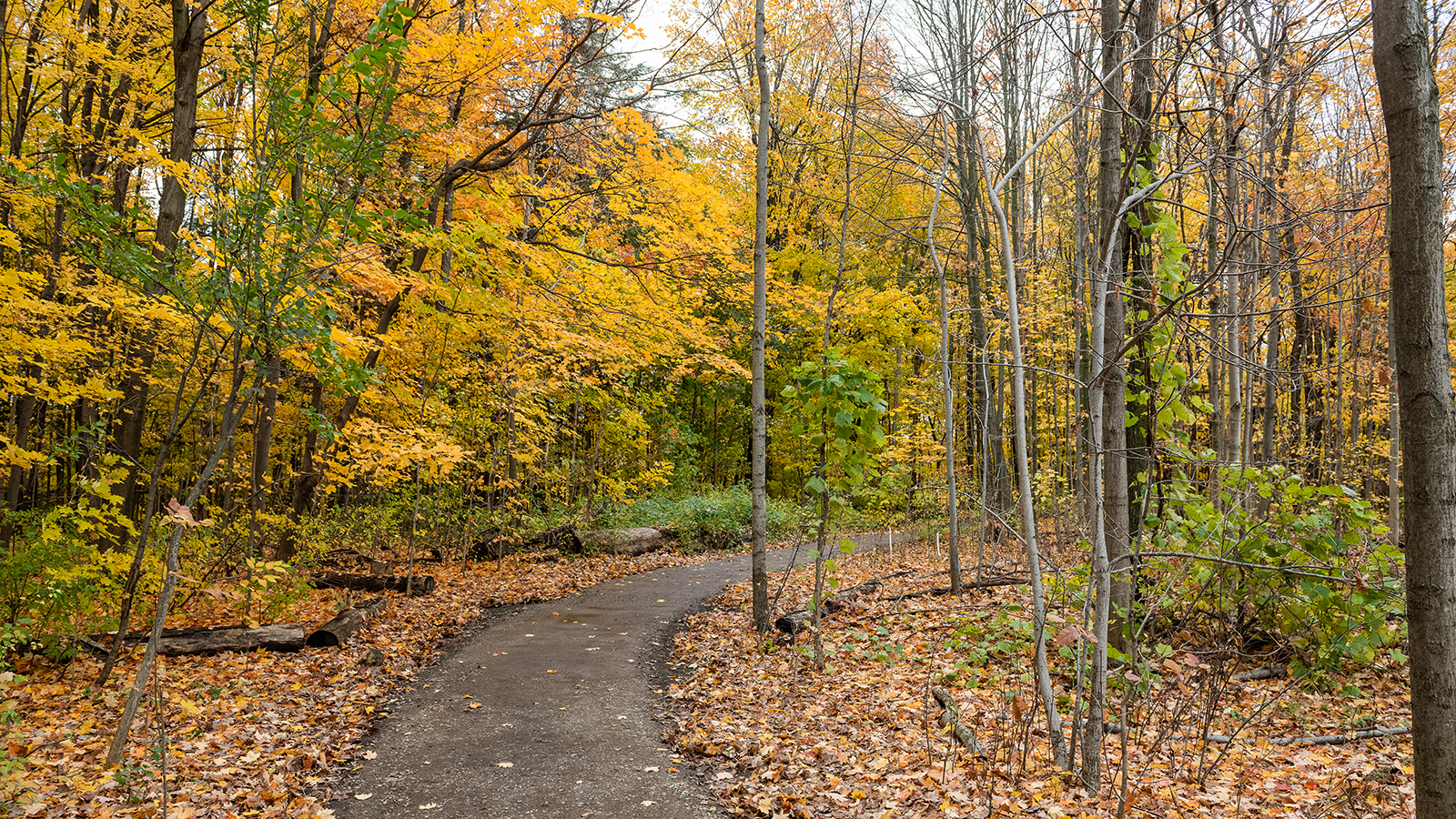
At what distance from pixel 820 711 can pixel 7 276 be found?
25.1 feet

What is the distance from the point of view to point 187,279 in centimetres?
437

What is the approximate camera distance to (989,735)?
15.1ft

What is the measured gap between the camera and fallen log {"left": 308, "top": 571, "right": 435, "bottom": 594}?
31.8 ft

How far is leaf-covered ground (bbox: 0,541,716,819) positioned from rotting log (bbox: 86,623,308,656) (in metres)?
0.12

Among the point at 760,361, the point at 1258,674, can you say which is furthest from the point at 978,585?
the point at 760,361

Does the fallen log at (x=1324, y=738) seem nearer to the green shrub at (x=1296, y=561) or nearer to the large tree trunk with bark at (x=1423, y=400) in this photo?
the green shrub at (x=1296, y=561)

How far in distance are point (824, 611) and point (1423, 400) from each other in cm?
666

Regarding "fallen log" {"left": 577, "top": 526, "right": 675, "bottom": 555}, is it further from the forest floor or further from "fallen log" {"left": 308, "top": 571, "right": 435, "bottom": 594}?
the forest floor

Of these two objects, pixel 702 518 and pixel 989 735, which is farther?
pixel 702 518

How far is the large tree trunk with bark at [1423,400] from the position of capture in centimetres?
209

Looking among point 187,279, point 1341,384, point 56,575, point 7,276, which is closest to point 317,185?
point 187,279

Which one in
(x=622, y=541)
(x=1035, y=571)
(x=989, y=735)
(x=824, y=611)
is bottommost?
(x=622, y=541)

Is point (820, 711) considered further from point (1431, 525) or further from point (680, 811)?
point (1431, 525)

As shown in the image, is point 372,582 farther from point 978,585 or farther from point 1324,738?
point 1324,738
